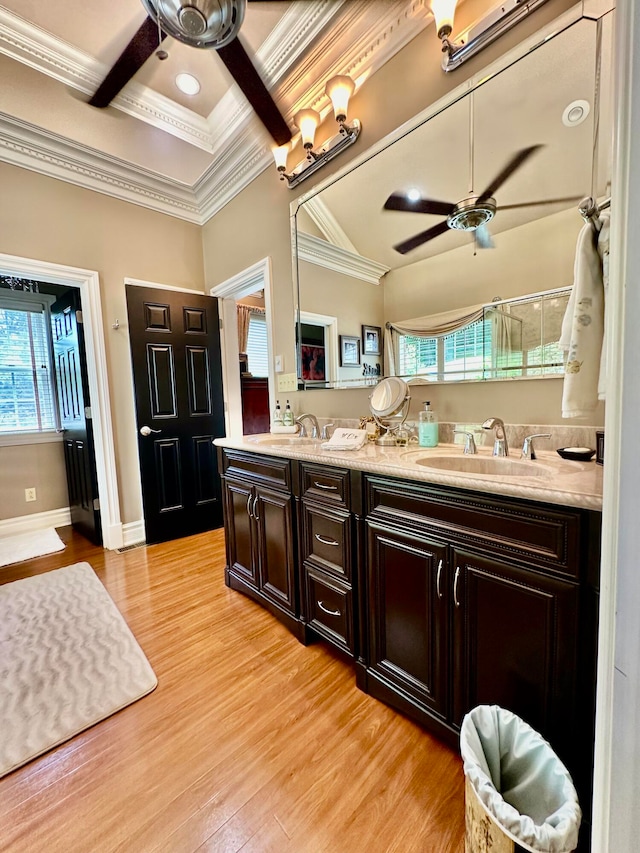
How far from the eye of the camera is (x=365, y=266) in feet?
6.44

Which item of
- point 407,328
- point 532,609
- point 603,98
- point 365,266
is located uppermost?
point 603,98

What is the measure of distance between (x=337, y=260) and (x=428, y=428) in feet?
3.96

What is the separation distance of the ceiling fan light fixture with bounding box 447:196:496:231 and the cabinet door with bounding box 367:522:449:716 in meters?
1.33

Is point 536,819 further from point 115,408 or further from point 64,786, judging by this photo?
point 115,408

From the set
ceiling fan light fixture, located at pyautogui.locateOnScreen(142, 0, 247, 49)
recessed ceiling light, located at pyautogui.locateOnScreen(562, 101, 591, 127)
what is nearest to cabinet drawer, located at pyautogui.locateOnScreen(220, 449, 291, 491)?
recessed ceiling light, located at pyautogui.locateOnScreen(562, 101, 591, 127)

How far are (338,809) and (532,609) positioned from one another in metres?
0.80

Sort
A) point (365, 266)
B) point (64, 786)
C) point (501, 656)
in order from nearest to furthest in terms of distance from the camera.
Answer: point (501, 656) → point (64, 786) → point (365, 266)

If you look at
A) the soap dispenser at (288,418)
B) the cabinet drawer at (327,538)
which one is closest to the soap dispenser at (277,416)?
the soap dispenser at (288,418)

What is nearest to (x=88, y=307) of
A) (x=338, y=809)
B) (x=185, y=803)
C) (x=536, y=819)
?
(x=185, y=803)

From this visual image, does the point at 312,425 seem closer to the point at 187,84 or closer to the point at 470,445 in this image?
the point at 470,445

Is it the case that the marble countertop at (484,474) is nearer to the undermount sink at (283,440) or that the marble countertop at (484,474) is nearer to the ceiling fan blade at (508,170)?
the undermount sink at (283,440)

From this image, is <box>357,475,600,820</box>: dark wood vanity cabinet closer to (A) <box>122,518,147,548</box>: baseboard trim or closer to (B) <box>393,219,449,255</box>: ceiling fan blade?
(B) <box>393,219,449,255</box>: ceiling fan blade

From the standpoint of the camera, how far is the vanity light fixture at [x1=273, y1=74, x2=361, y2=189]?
1809mm

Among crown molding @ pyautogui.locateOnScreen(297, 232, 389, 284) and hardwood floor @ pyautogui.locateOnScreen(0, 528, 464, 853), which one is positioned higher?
crown molding @ pyautogui.locateOnScreen(297, 232, 389, 284)
